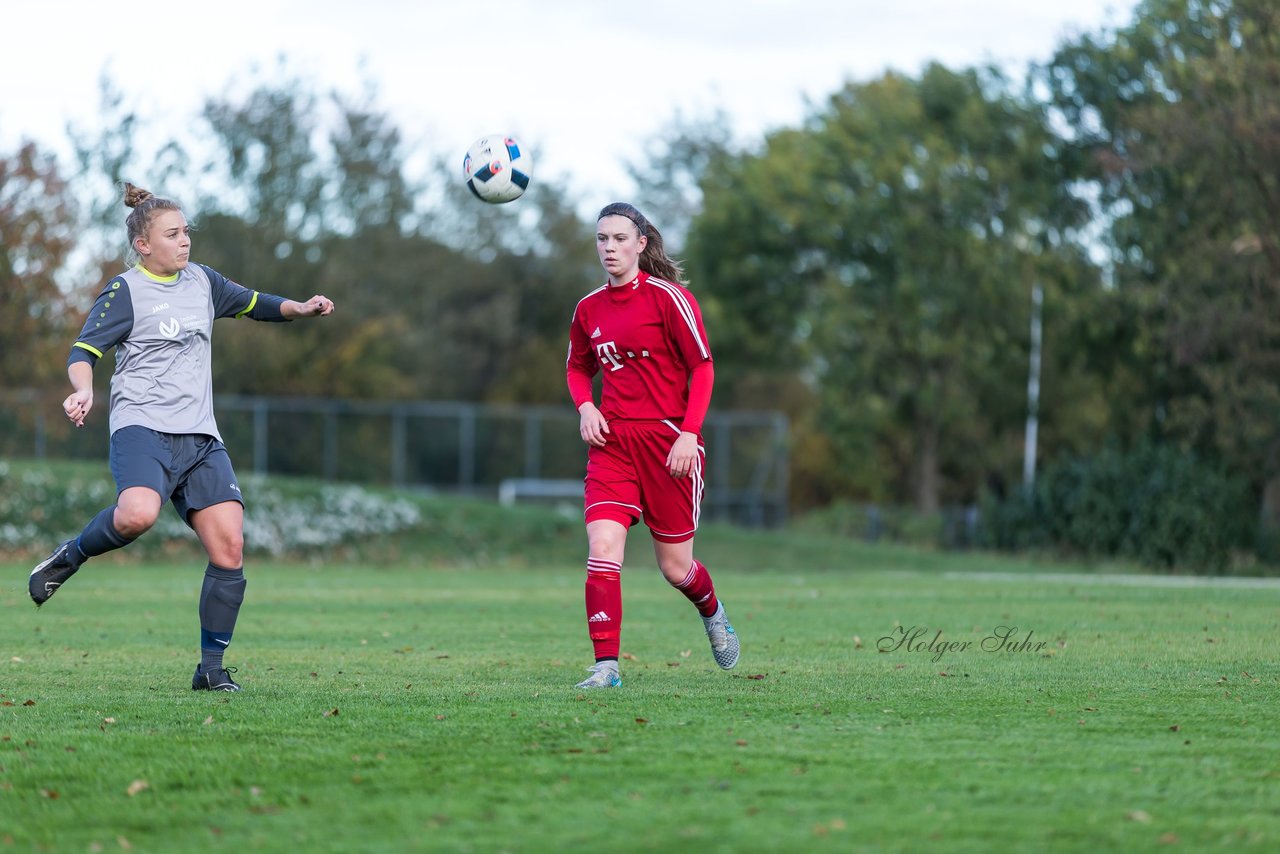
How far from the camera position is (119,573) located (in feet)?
75.3

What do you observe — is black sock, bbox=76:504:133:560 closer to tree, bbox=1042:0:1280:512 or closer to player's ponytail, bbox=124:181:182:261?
player's ponytail, bbox=124:181:182:261

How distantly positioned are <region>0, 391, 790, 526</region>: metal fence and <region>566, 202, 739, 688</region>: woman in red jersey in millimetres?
26355

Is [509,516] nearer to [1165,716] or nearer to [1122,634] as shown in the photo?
[1122,634]

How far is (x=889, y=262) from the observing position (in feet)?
125

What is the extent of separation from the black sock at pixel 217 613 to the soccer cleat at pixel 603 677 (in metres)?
1.74

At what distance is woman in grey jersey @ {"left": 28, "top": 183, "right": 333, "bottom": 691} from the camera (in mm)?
7238

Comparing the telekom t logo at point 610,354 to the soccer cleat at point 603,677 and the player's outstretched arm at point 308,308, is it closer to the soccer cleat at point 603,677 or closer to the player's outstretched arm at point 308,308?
the player's outstretched arm at point 308,308

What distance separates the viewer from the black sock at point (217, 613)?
7.50 meters

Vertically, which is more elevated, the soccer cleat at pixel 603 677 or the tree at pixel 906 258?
the tree at pixel 906 258

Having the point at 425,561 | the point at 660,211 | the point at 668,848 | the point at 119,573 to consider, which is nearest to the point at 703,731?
the point at 668,848

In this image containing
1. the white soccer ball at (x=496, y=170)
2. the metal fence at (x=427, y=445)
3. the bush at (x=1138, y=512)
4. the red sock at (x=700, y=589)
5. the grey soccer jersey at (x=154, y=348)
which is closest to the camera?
the grey soccer jersey at (x=154, y=348)

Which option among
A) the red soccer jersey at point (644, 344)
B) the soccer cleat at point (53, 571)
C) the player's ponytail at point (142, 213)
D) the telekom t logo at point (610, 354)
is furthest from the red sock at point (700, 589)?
the player's ponytail at point (142, 213)

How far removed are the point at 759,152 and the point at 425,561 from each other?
876 inches

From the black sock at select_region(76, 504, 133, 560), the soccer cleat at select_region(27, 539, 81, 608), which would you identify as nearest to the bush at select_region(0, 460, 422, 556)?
the soccer cleat at select_region(27, 539, 81, 608)
